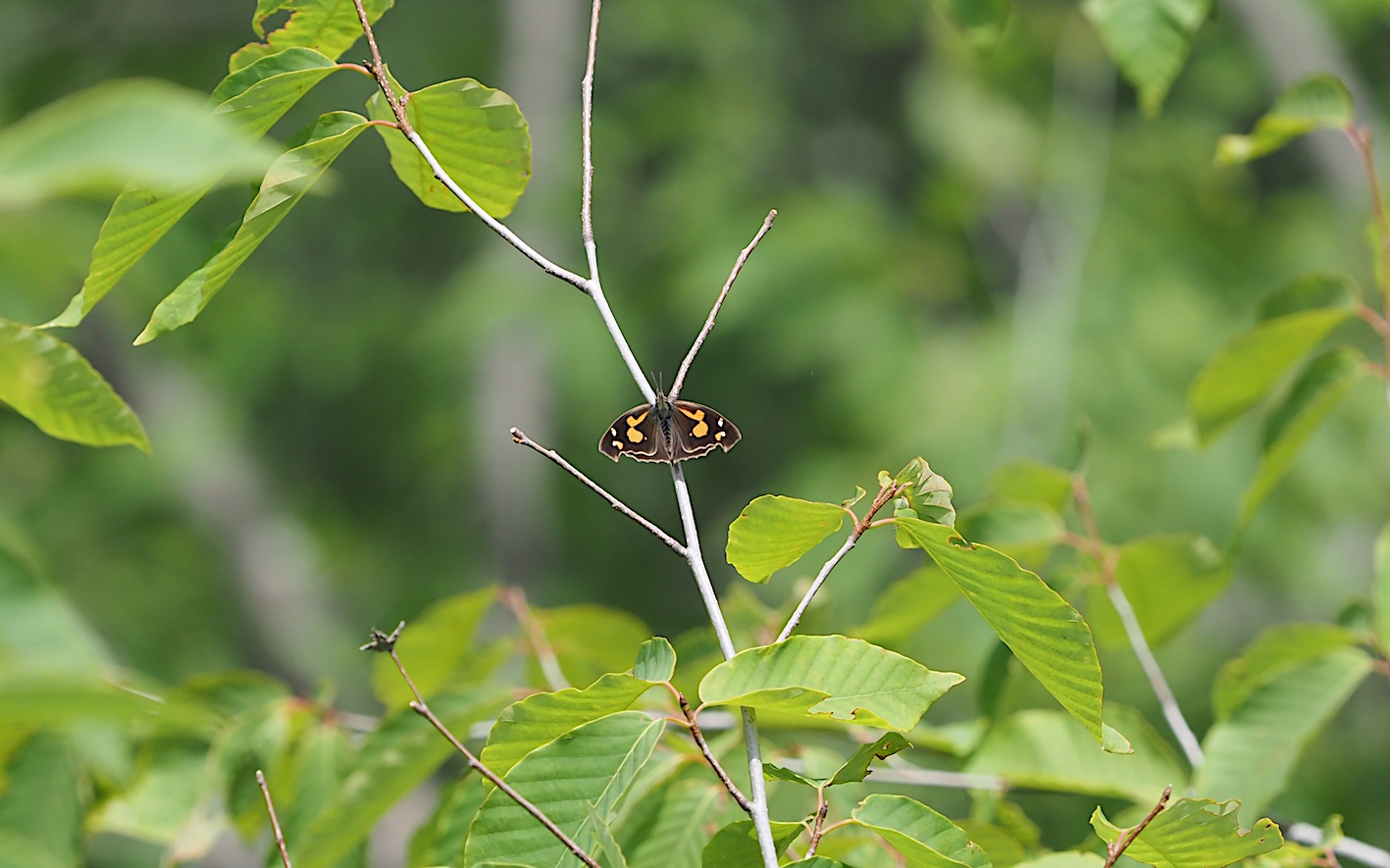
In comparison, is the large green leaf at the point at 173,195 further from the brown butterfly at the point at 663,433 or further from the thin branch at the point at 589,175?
the brown butterfly at the point at 663,433

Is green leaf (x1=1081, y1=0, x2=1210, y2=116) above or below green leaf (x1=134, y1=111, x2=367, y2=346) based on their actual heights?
above

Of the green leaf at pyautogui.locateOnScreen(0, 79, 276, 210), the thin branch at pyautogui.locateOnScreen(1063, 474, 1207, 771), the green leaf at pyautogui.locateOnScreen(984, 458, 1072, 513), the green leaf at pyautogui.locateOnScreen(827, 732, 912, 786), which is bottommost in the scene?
the thin branch at pyautogui.locateOnScreen(1063, 474, 1207, 771)

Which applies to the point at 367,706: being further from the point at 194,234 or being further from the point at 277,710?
the point at 277,710

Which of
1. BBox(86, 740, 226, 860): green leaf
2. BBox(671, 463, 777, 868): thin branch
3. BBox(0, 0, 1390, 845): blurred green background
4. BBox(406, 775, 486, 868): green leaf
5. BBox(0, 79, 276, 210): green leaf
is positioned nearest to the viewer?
BBox(0, 79, 276, 210): green leaf

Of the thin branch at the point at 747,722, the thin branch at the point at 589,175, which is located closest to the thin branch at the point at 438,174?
the thin branch at the point at 589,175

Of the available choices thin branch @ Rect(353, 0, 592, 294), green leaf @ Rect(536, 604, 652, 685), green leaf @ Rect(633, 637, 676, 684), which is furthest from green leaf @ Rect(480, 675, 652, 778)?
green leaf @ Rect(536, 604, 652, 685)

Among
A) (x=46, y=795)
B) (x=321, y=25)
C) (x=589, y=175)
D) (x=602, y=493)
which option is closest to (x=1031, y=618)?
(x=602, y=493)

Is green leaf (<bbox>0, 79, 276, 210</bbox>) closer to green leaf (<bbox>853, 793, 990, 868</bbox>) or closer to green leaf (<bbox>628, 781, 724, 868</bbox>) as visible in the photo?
green leaf (<bbox>853, 793, 990, 868</bbox>)
